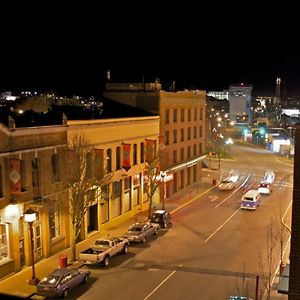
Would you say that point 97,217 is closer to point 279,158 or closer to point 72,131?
point 72,131

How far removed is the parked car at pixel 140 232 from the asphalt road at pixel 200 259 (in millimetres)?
582

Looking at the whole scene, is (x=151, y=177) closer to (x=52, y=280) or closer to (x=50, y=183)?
(x=50, y=183)

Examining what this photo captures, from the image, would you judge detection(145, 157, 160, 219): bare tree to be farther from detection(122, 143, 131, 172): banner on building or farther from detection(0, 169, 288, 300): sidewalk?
detection(122, 143, 131, 172): banner on building

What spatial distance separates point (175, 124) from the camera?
5394 centimetres

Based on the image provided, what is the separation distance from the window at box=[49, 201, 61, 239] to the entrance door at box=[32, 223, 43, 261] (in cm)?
→ 115

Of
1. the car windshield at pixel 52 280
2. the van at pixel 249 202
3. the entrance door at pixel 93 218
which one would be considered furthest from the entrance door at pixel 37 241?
the van at pixel 249 202

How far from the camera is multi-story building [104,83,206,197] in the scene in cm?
5038

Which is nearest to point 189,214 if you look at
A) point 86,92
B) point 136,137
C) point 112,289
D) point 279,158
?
point 136,137

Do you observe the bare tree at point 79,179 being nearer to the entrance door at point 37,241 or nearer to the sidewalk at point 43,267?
the sidewalk at point 43,267

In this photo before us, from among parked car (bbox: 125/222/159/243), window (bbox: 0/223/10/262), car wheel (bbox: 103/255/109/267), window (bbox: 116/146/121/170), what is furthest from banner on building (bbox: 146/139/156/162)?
window (bbox: 0/223/10/262)

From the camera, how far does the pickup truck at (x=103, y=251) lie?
29266 millimetres

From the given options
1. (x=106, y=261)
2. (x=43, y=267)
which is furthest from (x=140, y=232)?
(x=43, y=267)

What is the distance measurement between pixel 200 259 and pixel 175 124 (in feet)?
80.6

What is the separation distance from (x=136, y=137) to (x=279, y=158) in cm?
5547
